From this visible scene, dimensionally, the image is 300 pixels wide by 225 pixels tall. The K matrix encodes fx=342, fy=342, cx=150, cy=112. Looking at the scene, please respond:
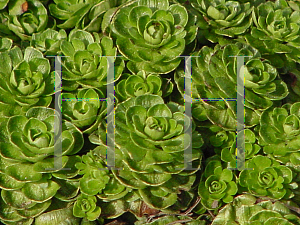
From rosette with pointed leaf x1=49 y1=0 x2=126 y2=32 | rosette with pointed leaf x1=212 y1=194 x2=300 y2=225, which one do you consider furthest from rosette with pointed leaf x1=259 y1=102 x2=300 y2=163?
rosette with pointed leaf x1=49 y1=0 x2=126 y2=32

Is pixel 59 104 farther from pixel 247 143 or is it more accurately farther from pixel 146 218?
pixel 247 143

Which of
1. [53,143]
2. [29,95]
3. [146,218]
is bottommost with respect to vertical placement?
[146,218]

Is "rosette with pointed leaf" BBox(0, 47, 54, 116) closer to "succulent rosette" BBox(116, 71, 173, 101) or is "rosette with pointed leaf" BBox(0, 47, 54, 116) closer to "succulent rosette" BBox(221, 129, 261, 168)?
"succulent rosette" BBox(116, 71, 173, 101)

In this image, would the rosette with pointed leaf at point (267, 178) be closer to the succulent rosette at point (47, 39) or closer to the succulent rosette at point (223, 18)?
the succulent rosette at point (223, 18)

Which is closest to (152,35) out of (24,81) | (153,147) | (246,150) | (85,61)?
(85,61)

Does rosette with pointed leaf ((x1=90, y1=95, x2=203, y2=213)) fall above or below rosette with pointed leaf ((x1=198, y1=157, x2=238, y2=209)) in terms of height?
above

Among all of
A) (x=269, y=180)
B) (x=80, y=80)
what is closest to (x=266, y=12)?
(x=269, y=180)

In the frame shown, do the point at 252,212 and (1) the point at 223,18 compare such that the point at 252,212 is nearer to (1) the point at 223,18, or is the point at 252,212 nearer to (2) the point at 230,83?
(2) the point at 230,83
